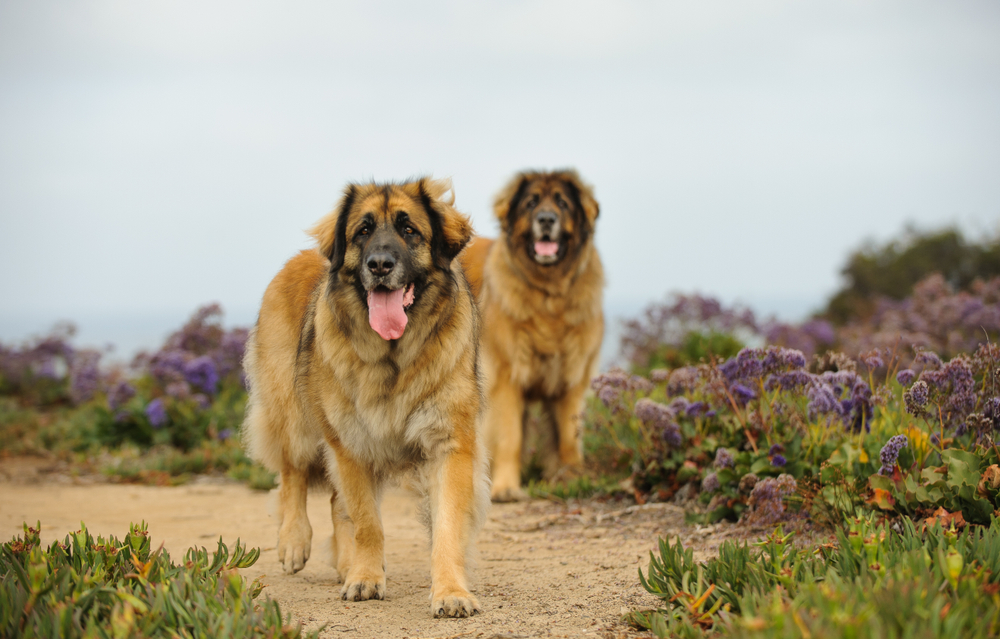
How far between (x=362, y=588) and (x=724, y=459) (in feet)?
8.18

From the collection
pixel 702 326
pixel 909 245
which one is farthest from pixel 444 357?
pixel 909 245

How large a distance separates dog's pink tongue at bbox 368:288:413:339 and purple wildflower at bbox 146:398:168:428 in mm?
5782

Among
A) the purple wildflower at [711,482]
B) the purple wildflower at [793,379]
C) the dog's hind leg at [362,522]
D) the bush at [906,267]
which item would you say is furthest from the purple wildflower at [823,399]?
the bush at [906,267]

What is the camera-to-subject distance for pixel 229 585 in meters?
2.97

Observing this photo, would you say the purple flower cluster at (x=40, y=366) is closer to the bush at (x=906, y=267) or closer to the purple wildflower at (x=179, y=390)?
the purple wildflower at (x=179, y=390)

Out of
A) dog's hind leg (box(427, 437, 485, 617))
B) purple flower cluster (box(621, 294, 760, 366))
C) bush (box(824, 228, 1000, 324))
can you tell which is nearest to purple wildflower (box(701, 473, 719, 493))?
dog's hind leg (box(427, 437, 485, 617))

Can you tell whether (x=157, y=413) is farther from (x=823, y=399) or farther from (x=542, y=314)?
(x=823, y=399)

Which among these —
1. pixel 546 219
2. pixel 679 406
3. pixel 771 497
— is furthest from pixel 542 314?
pixel 771 497

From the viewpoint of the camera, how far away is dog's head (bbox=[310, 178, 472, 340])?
4086 mm

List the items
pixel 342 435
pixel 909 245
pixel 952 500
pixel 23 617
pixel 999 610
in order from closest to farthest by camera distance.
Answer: pixel 999 610 < pixel 23 617 < pixel 952 500 < pixel 342 435 < pixel 909 245

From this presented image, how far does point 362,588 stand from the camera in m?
4.14

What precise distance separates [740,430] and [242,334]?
633cm

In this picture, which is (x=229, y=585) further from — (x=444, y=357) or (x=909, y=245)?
(x=909, y=245)

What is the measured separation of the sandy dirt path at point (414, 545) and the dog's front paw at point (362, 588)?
0.19ft
